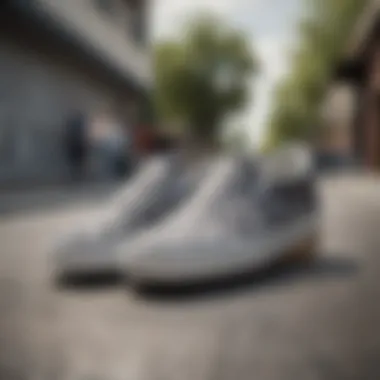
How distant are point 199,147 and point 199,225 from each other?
0.35 feet

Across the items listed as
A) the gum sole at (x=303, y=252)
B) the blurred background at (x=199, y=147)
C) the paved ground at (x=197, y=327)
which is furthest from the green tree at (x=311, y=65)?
the gum sole at (x=303, y=252)

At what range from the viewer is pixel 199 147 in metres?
0.45

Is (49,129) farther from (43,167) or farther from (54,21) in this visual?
(54,21)

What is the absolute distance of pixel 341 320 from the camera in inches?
15.7

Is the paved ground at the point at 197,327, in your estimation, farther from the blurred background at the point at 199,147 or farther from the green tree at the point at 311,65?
the green tree at the point at 311,65

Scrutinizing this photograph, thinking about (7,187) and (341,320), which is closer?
(341,320)

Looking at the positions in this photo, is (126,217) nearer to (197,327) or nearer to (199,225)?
(199,225)

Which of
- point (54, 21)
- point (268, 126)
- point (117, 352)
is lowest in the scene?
point (117, 352)

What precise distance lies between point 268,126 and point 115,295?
0.18 m

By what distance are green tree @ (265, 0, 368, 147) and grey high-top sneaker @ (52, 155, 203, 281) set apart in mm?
164

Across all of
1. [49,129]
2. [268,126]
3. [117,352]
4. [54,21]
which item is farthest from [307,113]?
[49,129]

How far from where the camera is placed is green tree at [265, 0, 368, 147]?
1.26 ft

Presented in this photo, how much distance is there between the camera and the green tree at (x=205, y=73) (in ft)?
1.25

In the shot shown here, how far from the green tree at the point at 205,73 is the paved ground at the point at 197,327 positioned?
0.39 feet
